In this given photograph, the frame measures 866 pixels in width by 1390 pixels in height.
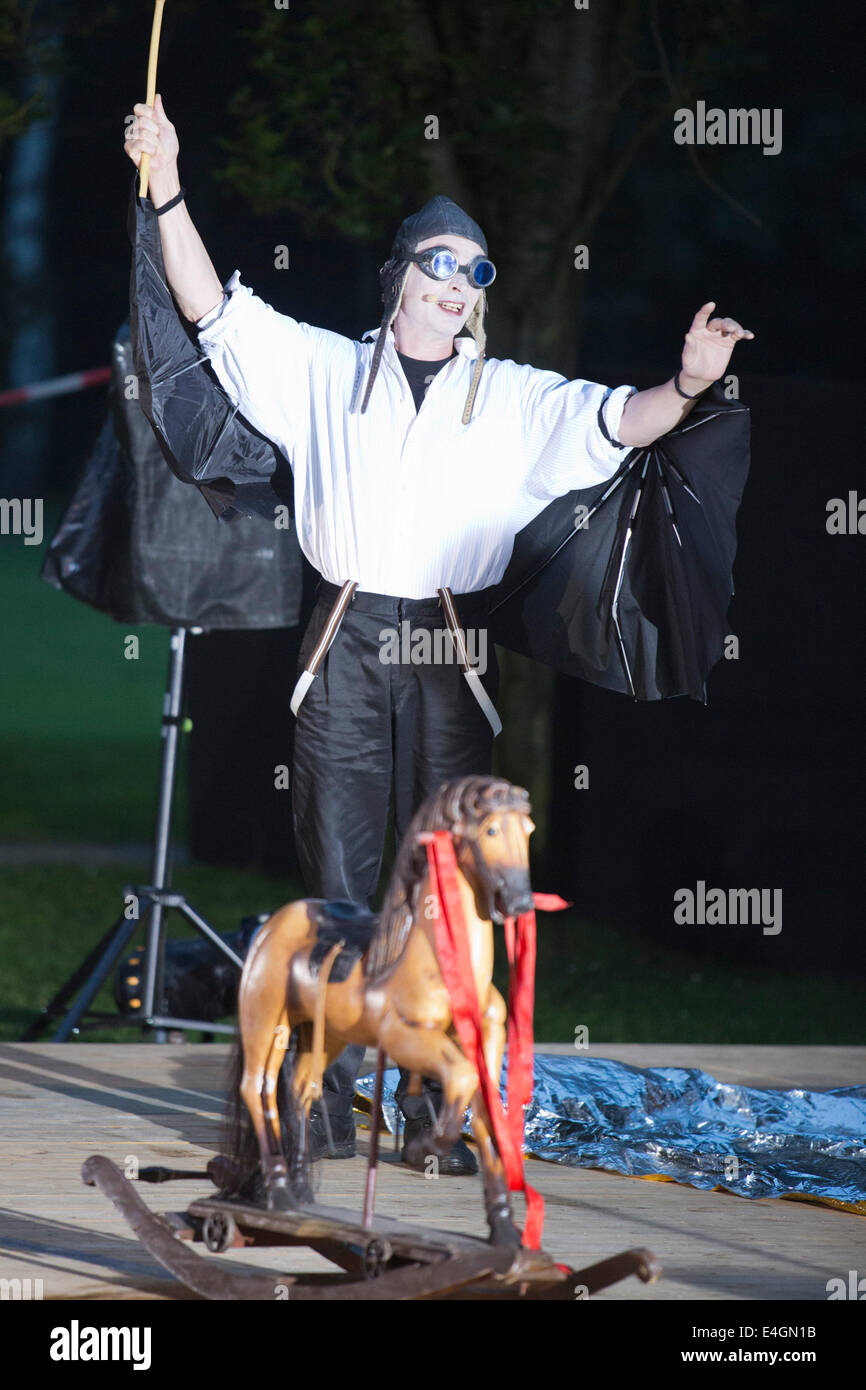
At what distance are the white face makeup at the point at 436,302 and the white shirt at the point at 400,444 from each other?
55 millimetres

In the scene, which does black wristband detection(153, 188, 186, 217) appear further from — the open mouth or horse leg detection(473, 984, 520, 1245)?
horse leg detection(473, 984, 520, 1245)

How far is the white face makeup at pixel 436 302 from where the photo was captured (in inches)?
124

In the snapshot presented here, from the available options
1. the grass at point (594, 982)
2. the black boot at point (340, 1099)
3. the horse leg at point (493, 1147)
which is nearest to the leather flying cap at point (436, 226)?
the horse leg at point (493, 1147)

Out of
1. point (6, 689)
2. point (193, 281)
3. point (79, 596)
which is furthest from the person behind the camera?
point (6, 689)

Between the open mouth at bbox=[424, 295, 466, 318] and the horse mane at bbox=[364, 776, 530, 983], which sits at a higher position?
the open mouth at bbox=[424, 295, 466, 318]

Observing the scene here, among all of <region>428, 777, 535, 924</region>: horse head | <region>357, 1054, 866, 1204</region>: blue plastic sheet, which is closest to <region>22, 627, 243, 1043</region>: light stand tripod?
<region>357, 1054, 866, 1204</region>: blue plastic sheet

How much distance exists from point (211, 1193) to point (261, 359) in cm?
147

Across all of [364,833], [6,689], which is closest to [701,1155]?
[364,833]

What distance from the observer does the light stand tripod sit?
188 inches

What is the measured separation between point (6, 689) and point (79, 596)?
1370 cm

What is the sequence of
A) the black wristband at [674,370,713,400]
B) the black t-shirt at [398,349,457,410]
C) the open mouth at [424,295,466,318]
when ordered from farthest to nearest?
1. the black t-shirt at [398,349,457,410]
2. the open mouth at [424,295,466,318]
3. the black wristband at [674,370,713,400]

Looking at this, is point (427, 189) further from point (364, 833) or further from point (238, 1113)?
point (238, 1113)

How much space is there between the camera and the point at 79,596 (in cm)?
503

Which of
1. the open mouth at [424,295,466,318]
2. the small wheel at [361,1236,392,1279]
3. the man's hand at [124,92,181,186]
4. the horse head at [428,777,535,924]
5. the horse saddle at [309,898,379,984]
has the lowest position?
the small wheel at [361,1236,392,1279]
